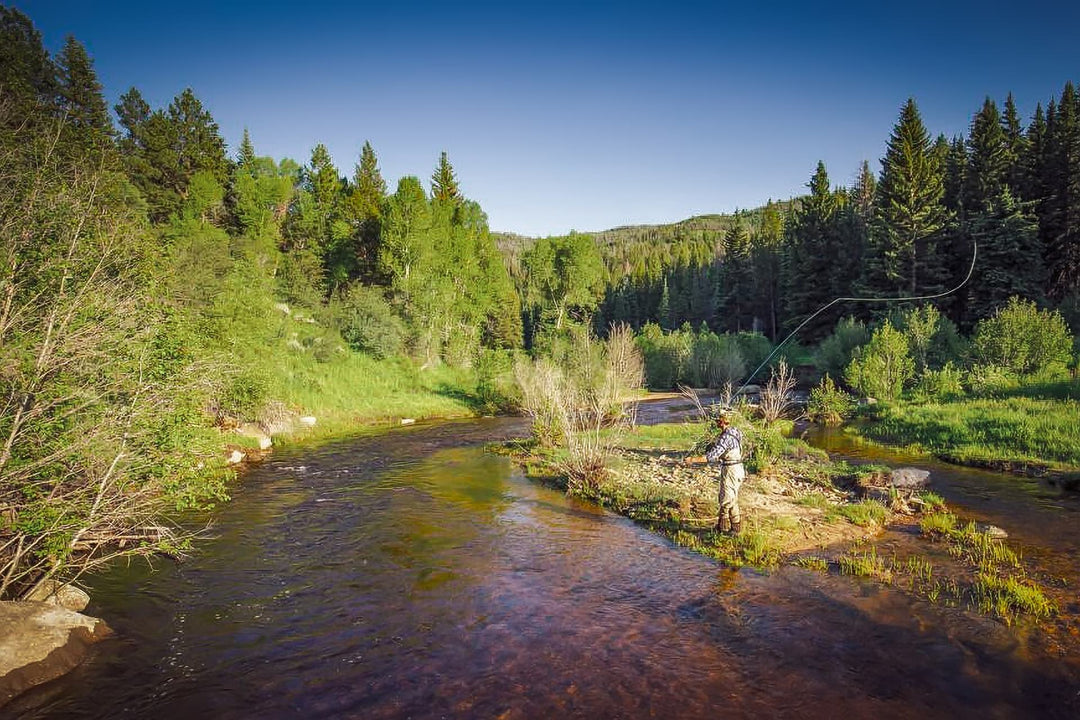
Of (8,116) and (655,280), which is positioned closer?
(8,116)

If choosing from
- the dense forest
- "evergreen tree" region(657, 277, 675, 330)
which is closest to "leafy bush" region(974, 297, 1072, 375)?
the dense forest

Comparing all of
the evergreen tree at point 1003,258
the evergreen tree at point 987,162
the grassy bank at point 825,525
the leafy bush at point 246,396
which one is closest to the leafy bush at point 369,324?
the leafy bush at point 246,396

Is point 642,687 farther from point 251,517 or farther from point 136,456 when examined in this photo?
point 251,517

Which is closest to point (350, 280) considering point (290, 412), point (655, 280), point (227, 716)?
point (290, 412)

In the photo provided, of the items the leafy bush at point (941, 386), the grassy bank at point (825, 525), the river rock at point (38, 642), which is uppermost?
the leafy bush at point (941, 386)

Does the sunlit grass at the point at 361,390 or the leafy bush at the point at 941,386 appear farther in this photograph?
the sunlit grass at the point at 361,390

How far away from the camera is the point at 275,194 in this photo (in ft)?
150

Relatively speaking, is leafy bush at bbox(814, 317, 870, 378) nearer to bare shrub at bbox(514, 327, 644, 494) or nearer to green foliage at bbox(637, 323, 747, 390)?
green foliage at bbox(637, 323, 747, 390)

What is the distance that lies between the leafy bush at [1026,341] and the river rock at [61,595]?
34855 mm

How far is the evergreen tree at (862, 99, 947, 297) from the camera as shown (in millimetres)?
45000

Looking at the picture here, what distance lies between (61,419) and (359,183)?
48932mm

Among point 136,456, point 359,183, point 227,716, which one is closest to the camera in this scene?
point 227,716

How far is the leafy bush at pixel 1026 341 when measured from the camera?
25859 millimetres

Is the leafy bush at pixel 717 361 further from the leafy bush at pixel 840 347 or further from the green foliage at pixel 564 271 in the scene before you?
the green foliage at pixel 564 271
